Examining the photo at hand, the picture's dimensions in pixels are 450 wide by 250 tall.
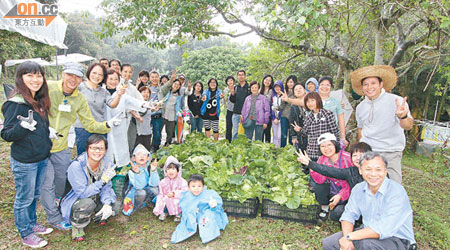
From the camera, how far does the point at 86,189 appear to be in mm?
3102

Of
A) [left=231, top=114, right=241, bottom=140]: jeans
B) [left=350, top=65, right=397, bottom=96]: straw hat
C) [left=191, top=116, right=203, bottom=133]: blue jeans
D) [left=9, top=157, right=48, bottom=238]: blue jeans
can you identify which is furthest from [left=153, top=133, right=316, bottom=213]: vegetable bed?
[left=9, top=157, right=48, bottom=238]: blue jeans

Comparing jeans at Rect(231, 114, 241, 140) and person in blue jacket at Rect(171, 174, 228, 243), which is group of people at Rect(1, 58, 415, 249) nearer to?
person in blue jacket at Rect(171, 174, 228, 243)

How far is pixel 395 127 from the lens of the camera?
3281 mm

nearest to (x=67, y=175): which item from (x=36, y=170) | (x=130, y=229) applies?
(x=36, y=170)

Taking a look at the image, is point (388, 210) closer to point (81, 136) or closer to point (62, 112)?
point (62, 112)

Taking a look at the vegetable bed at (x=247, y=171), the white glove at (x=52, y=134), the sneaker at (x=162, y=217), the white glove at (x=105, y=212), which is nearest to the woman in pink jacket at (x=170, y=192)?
the sneaker at (x=162, y=217)

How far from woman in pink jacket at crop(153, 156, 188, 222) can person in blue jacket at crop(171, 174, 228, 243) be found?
0.77ft

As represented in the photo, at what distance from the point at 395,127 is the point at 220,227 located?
2447mm

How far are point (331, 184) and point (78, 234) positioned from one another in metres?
3.19

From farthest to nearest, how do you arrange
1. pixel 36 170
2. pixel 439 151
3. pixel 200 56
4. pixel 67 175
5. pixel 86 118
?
pixel 200 56 < pixel 439 151 < pixel 86 118 < pixel 67 175 < pixel 36 170

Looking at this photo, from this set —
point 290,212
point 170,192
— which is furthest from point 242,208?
point 170,192

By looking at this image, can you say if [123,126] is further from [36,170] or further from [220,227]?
[220,227]

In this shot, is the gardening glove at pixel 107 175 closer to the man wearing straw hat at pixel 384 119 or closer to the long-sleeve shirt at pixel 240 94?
the man wearing straw hat at pixel 384 119

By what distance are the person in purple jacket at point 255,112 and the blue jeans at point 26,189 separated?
3.95m
